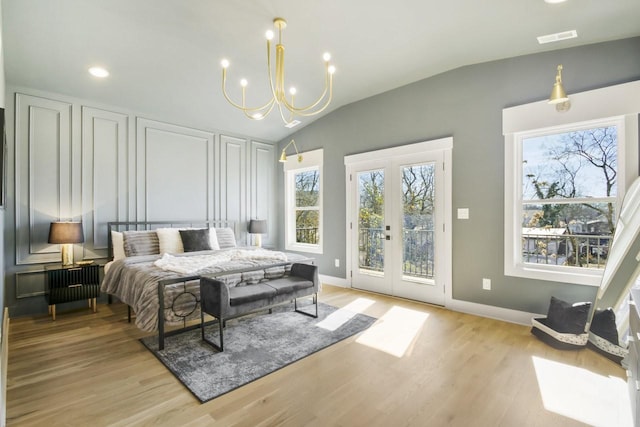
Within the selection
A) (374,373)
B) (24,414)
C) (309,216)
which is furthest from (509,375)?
(309,216)

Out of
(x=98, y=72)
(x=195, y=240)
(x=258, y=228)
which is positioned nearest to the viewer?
(x=98, y=72)

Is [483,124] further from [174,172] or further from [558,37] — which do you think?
[174,172]

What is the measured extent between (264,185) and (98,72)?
120 inches

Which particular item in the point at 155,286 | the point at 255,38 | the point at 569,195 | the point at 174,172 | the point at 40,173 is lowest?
the point at 155,286

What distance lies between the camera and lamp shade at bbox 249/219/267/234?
5438 millimetres

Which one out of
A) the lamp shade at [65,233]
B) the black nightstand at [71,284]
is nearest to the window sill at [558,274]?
the black nightstand at [71,284]

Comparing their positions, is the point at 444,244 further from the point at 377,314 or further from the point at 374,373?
the point at 374,373

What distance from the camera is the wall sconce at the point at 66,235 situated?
138 inches

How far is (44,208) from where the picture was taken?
12.2 feet

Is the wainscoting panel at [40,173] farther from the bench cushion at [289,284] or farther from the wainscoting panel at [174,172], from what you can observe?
the bench cushion at [289,284]

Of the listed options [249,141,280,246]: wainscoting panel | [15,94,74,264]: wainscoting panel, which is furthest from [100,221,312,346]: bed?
[249,141,280,246]: wainscoting panel

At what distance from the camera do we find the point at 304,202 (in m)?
5.73

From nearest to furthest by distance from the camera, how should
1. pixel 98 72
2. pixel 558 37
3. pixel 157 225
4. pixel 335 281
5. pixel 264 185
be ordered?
pixel 558 37
pixel 98 72
pixel 157 225
pixel 335 281
pixel 264 185

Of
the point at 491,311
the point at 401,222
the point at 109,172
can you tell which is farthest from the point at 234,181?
the point at 491,311
